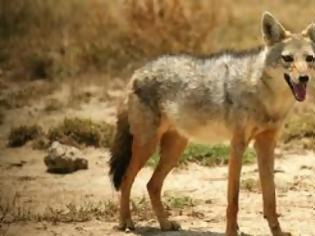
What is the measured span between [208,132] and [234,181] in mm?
595

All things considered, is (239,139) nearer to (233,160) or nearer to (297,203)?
(233,160)

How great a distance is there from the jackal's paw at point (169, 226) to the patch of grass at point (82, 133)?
4125 mm

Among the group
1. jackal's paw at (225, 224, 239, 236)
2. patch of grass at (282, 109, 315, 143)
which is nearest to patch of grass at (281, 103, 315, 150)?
patch of grass at (282, 109, 315, 143)

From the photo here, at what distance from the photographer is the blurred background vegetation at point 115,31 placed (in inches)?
651

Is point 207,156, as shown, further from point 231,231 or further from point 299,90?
point 299,90

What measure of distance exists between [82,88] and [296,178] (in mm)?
6534

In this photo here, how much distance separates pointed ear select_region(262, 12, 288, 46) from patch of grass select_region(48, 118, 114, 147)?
492cm

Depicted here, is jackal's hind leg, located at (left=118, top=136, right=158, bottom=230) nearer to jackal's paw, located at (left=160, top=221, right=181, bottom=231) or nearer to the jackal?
the jackal

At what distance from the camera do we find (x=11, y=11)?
1991 centimetres

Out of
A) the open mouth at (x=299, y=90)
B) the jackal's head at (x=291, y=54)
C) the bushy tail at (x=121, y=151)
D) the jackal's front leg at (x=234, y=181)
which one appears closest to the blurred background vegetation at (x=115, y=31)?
the bushy tail at (x=121, y=151)

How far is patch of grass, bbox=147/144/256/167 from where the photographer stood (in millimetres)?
11523

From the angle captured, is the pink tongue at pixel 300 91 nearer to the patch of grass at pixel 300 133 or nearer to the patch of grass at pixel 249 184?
the patch of grass at pixel 249 184

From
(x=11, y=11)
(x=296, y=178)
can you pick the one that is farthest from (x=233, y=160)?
(x=11, y=11)

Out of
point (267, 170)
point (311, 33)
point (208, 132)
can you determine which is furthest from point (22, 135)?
point (311, 33)
